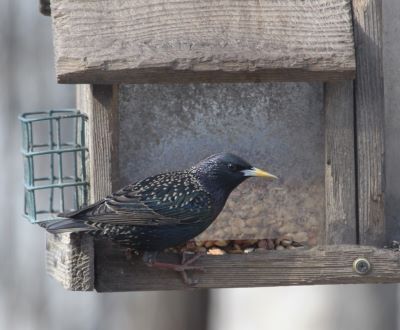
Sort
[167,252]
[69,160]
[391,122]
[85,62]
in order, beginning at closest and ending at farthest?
1. [85,62]
2. [167,252]
3. [391,122]
4. [69,160]

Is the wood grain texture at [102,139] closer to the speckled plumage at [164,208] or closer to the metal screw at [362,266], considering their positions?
the speckled plumage at [164,208]

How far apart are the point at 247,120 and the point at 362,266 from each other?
715 millimetres

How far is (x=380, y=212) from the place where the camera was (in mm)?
4230

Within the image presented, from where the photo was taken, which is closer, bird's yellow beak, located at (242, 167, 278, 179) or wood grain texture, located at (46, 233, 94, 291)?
wood grain texture, located at (46, 233, 94, 291)

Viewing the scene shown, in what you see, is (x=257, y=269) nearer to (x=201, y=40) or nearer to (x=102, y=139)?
(x=102, y=139)

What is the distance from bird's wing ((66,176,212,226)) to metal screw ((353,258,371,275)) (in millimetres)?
567

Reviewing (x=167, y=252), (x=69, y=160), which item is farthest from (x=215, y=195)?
(x=69, y=160)

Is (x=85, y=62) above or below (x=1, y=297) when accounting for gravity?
above

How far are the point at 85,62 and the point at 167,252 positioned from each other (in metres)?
0.77

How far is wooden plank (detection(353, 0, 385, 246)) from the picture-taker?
4215 millimetres

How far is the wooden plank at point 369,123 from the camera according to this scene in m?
4.21

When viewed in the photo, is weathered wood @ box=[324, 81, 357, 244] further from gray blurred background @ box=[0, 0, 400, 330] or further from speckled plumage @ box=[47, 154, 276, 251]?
gray blurred background @ box=[0, 0, 400, 330]

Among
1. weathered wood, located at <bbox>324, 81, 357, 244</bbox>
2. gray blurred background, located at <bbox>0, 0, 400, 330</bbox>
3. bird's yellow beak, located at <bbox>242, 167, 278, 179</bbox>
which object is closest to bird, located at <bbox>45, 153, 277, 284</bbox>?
bird's yellow beak, located at <bbox>242, 167, 278, 179</bbox>

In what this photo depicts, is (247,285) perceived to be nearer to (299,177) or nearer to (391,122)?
(299,177)
